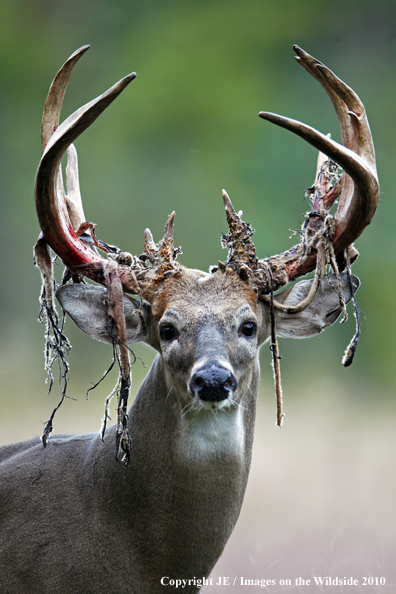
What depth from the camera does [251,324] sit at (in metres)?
3.22

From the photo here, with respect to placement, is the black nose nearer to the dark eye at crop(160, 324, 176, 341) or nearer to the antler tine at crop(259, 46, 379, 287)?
the dark eye at crop(160, 324, 176, 341)

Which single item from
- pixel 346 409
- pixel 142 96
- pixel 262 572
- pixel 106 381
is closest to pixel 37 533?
pixel 262 572

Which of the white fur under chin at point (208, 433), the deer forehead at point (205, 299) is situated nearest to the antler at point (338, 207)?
the deer forehead at point (205, 299)

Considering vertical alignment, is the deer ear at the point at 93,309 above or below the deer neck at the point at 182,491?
above

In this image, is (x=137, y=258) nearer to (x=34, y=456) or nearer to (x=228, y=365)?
(x=228, y=365)

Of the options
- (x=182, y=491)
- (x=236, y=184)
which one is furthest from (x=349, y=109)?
(x=236, y=184)

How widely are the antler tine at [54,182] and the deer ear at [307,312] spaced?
3.25ft

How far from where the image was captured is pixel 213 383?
279 centimetres

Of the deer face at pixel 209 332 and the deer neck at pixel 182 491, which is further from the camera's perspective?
the deer neck at pixel 182 491

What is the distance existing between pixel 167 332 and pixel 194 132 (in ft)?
39.6

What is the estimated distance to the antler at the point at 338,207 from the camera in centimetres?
304

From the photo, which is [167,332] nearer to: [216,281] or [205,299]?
[205,299]

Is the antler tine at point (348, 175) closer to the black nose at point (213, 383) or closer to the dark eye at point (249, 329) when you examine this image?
the dark eye at point (249, 329)

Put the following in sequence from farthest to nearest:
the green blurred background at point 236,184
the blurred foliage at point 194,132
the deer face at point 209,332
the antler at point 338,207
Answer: the blurred foliage at point 194,132
the green blurred background at point 236,184
the antler at point 338,207
the deer face at point 209,332
